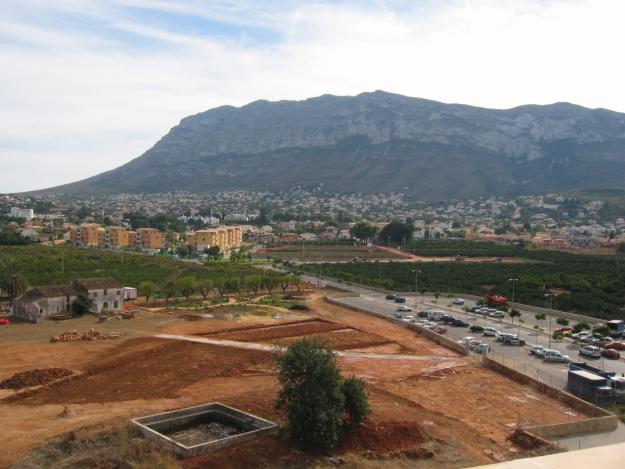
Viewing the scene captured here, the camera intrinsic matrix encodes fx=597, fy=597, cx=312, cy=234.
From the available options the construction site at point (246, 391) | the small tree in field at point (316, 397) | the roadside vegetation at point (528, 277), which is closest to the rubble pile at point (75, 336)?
the construction site at point (246, 391)

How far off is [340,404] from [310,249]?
7966cm

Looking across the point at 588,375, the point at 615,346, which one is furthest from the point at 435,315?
the point at 588,375

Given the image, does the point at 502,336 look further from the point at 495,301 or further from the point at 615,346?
the point at 495,301

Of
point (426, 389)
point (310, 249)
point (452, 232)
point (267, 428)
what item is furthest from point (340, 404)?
point (452, 232)

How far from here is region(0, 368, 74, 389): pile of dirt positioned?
2388 centimetres

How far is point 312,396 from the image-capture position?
17500mm

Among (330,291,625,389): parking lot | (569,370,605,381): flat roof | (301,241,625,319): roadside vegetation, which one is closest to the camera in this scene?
(569,370,605,381): flat roof

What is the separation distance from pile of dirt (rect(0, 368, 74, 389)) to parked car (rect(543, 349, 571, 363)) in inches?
880

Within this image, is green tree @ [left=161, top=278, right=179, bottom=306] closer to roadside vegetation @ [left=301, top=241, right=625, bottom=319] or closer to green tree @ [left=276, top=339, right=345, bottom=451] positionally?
roadside vegetation @ [left=301, top=241, right=625, bottom=319]

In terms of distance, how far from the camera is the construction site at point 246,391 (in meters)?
17.2

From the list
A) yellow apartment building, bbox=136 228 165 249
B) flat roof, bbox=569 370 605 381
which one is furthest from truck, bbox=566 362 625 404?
yellow apartment building, bbox=136 228 165 249

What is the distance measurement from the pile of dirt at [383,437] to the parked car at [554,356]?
1319cm

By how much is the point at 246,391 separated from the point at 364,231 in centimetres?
8633

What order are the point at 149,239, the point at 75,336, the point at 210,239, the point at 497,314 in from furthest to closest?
the point at 149,239 < the point at 210,239 < the point at 497,314 < the point at 75,336
